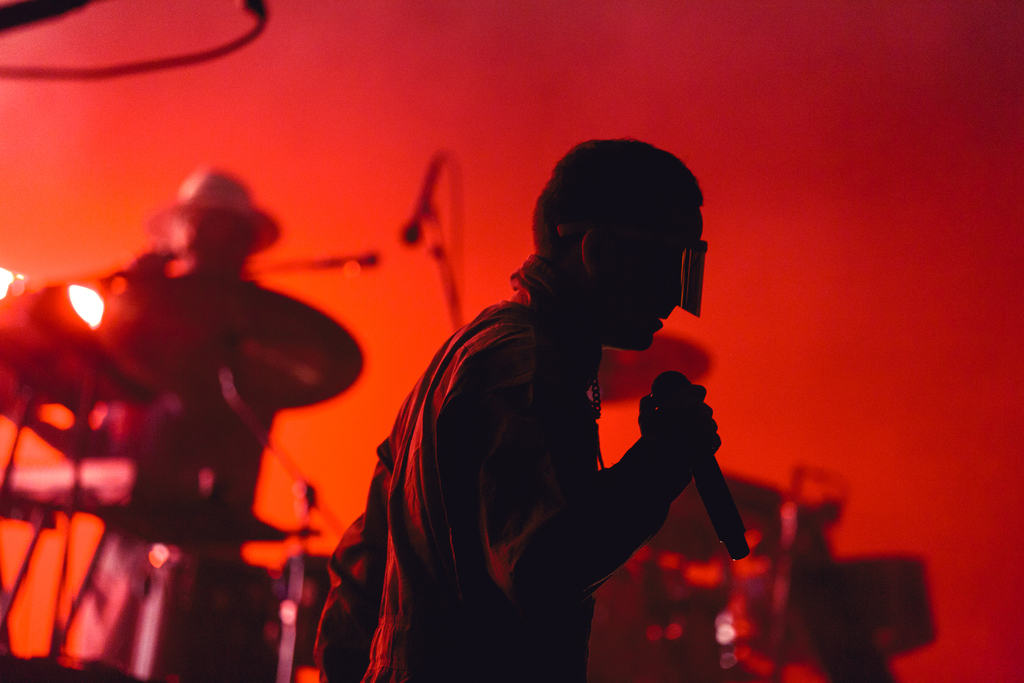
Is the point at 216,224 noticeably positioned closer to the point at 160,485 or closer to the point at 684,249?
the point at 160,485

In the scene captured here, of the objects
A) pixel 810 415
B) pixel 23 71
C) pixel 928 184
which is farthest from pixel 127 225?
pixel 928 184

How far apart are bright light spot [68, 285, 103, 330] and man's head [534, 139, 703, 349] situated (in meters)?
1.47

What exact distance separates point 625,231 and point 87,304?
161 centimetres

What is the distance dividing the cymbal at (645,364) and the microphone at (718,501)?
1374mm

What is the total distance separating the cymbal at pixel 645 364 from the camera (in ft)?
7.12

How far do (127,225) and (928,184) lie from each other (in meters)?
3.25

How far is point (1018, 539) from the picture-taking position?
6.56 feet

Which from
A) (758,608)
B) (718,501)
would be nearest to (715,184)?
(758,608)

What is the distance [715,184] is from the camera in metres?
2.63

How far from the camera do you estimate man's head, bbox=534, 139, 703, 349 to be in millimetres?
814

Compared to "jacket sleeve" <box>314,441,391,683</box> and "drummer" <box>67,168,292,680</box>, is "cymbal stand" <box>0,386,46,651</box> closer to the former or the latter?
"drummer" <box>67,168,292,680</box>

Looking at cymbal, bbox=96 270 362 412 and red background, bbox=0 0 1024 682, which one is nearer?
cymbal, bbox=96 270 362 412

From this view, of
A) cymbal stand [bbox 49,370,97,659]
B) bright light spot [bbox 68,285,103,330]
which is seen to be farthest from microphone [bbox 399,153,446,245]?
cymbal stand [bbox 49,370,97,659]

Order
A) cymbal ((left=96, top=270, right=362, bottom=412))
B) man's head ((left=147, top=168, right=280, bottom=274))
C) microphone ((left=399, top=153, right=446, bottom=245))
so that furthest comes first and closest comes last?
1. man's head ((left=147, top=168, right=280, bottom=274))
2. microphone ((left=399, top=153, right=446, bottom=245))
3. cymbal ((left=96, top=270, right=362, bottom=412))
